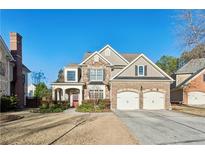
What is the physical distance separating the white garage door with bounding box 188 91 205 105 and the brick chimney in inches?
819

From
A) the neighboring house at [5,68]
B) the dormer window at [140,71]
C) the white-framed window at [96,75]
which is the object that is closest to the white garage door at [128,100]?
the dormer window at [140,71]

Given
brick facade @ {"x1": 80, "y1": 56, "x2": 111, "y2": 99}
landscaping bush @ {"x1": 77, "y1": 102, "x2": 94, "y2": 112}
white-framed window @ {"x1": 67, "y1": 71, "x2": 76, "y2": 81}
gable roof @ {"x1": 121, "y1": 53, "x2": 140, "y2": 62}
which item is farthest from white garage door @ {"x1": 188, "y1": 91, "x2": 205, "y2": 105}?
landscaping bush @ {"x1": 77, "y1": 102, "x2": 94, "y2": 112}

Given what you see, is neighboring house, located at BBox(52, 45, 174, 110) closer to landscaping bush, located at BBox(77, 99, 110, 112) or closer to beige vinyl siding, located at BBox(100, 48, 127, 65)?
landscaping bush, located at BBox(77, 99, 110, 112)

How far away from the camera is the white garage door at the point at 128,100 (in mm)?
32969

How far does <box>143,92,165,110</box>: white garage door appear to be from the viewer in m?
32.9

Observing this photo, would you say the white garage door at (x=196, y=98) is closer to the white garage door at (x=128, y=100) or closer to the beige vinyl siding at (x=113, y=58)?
the beige vinyl siding at (x=113, y=58)

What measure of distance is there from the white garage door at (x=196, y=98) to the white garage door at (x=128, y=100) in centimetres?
1124

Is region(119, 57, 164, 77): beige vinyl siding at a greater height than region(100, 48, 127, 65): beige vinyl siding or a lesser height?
lesser

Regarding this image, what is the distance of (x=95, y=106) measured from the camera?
30.7 metres

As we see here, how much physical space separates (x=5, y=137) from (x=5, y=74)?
19.6 m

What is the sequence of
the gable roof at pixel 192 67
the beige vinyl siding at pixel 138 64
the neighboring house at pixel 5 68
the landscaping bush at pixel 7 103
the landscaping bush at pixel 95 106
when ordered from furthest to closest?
the gable roof at pixel 192 67
the beige vinyl siding at pixel 138 64
the neighboring house at pixel 5 68
the landscaping bush at pixel 95 106
the landscaping bush at pixel 7 103

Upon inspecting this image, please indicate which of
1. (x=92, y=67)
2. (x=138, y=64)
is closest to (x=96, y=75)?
(x=92, y=67)
